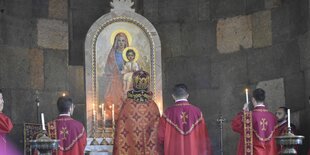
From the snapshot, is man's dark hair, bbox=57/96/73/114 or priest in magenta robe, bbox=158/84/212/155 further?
priest in magenta robe, bbox=158/84/212/155

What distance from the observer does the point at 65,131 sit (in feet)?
30.8

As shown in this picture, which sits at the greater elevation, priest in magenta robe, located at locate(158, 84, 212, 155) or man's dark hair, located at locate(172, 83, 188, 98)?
man's dark hair, located at locate(172, 83, 188, 98)

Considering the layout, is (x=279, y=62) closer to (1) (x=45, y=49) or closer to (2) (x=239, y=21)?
(2) (x=239, y=21)

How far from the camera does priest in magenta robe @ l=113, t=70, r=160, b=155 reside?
9.59 meters

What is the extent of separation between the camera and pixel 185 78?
12789 mm

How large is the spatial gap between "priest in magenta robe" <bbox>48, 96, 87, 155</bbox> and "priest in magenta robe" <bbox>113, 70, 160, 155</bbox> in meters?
0.61

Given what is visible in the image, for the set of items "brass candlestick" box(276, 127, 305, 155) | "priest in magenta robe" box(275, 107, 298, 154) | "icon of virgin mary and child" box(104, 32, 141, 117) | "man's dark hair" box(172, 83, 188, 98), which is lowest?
"brass candlestick" box(276, 127, 305, 155)

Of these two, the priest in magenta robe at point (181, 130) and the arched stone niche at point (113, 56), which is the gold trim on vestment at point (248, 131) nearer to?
the priest in magenta robe at point (181, 130)

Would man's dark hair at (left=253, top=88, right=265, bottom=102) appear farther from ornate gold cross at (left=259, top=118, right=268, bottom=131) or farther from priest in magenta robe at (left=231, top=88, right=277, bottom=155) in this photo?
ornate gold cross at (left=259, top=118, right=268, bottom=131)

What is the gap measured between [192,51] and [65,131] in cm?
417

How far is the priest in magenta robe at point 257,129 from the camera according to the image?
9570mm

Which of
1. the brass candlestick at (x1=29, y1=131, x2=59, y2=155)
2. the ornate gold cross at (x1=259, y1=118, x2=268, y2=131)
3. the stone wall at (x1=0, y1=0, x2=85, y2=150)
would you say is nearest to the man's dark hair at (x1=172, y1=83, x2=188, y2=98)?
the ornate gold cross at (x1=259, y1=118, x2=268, y2=131)

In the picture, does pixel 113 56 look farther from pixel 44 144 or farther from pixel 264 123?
pixel 44 144

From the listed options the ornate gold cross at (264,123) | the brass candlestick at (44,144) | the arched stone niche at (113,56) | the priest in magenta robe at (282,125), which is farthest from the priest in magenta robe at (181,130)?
the arched stone niche at (113,56)
